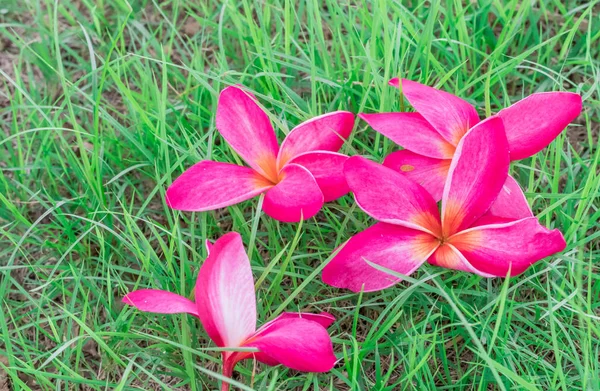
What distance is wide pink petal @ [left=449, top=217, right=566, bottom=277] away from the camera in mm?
952

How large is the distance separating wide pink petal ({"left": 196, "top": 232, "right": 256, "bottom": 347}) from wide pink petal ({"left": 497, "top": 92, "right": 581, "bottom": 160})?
43 cm

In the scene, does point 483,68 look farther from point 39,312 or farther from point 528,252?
point 39,312

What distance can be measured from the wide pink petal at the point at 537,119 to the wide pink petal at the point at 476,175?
97mm

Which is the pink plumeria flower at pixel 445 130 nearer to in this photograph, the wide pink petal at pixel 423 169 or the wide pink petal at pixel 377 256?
the wide pink petal at pixel 423 169

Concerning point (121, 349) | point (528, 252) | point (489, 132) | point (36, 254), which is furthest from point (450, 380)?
point (36, 254)

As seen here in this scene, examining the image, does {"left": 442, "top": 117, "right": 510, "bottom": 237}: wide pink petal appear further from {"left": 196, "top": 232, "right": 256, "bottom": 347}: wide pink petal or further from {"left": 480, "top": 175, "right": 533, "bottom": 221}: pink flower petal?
{"left": 196, "top": 232, "right": 256, "bottom": 347}: wide pink petal

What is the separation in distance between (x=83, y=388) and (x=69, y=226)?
10.5 inches

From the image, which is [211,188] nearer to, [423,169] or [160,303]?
[160,303]

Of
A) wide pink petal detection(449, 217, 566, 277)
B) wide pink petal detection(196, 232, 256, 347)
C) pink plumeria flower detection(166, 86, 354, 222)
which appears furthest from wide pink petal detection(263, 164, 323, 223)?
wide pink petal detection(449, 217, 566, 277)

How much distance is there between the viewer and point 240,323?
0.94 metres

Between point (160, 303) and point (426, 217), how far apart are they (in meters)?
0.38

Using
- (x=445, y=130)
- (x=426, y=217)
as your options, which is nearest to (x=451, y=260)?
(x=426, y=217)

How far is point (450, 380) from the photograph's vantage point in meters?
1.09

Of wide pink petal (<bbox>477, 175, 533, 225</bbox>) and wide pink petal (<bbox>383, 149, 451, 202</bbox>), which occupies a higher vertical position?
wide pink petal (<bbox>383, 149, 451, 202</bbox>)
